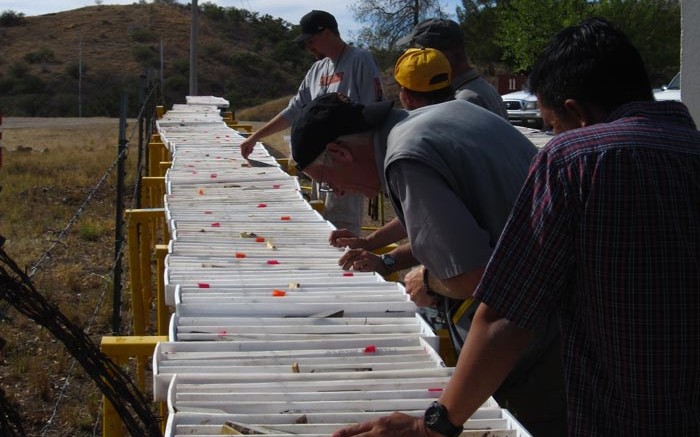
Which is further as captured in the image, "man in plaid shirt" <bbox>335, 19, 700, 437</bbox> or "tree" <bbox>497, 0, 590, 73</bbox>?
"tree" <bbox>497, 0, 590, 73</bbox>

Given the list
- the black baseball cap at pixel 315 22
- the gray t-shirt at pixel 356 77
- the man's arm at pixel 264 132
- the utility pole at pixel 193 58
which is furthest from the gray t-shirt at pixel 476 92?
the utility pole at pixel 193 58

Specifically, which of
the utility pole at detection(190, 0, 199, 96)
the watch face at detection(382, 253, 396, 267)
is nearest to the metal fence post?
the watch face at detection(382, 253, 396, 267)

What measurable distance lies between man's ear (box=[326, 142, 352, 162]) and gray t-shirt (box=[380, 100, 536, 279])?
192 mm

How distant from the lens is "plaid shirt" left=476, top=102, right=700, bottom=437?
1858mm

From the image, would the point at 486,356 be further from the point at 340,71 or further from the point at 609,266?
the point at 340,71

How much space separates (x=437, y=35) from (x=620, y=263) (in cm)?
291

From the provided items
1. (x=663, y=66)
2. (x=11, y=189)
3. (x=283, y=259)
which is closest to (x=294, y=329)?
(x=283, y=259)

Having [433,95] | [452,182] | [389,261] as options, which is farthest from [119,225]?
[452,182]

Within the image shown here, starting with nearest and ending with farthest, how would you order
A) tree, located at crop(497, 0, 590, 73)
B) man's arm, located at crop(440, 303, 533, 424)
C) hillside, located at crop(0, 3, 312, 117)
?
man's arm, located at crop(440, 303, 533, 424)
tree, located at crop(497, 0, 590, 73)
hillside, located at crop(0, 3, 312, 117)

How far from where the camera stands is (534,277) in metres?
1.93

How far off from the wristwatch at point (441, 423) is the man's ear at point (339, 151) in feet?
3.29

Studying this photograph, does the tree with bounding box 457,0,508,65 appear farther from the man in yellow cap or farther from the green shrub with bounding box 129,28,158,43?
the man in yellow cap

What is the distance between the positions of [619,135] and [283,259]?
2094mm

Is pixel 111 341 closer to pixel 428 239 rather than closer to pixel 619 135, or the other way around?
pixel 428 239
